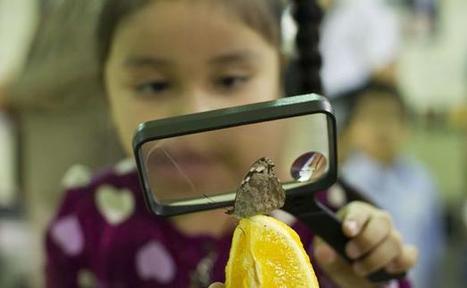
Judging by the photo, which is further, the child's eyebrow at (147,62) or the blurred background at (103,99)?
the blurred background at (103,99)

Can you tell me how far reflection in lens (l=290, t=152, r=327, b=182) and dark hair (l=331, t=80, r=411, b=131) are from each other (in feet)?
4.58

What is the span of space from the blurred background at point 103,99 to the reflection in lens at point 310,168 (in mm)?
213

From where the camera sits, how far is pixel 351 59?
1984 mm

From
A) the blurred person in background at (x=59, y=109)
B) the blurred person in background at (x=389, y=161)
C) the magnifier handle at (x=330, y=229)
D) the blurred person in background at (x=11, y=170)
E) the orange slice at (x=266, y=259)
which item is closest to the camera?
the orange slice at (x=266, y=259)

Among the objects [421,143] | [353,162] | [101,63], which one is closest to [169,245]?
[101,63]

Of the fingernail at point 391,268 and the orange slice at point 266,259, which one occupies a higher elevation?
the orange slice at point 266,259

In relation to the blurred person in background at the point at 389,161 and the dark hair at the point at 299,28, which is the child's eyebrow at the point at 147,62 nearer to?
the dark hair at the point at 299,28

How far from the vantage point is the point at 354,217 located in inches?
17.9

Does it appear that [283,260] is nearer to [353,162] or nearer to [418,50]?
[353,162]

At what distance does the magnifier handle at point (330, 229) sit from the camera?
406mm

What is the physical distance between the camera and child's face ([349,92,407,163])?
1.80 metres

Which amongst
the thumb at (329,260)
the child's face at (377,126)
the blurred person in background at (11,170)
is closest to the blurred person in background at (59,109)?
the thumb at (329,260)

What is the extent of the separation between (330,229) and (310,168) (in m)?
0.10

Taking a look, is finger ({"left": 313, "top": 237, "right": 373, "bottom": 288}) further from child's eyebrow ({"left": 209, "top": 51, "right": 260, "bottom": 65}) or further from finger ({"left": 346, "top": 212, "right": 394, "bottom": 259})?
child's eyebrow ({"left": 209, "top": 51, "right": 260, "bottom": 65})
